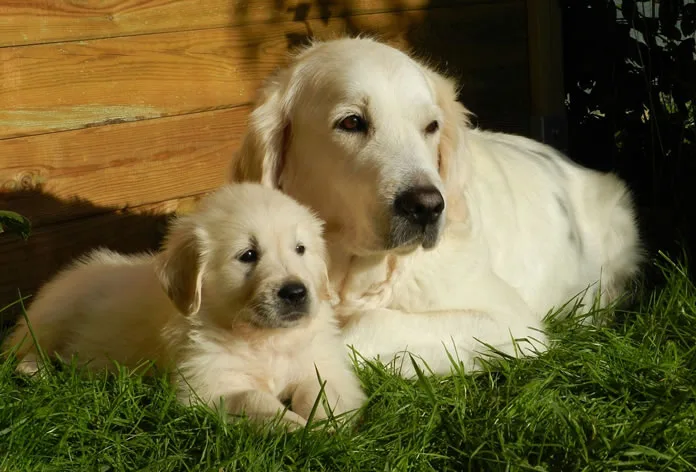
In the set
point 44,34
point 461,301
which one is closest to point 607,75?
point 461,301

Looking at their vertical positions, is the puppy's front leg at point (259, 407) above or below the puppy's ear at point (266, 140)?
below

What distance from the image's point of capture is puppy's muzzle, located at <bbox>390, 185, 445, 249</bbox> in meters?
3.38

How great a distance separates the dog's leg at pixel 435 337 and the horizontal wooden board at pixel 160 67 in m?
1.90

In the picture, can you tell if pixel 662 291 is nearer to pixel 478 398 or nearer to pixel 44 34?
pixel 478 398

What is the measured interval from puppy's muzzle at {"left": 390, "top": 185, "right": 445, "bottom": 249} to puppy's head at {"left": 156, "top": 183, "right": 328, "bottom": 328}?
0.33 meters

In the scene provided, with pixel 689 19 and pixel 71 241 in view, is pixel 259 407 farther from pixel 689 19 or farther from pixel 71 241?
pixel 689 19

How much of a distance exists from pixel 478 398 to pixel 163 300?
1.22 m

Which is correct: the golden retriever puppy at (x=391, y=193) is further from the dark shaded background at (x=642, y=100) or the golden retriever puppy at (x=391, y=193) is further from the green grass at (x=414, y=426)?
the dark shaded background at (x=642, y=100)

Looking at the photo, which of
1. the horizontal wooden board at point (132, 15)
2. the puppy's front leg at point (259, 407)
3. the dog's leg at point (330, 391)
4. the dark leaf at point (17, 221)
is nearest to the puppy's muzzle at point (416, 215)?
the dog's leg at point (330, 391)

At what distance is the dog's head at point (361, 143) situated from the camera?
135 inches

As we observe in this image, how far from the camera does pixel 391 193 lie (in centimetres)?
339

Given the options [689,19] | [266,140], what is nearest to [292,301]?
[266,140]

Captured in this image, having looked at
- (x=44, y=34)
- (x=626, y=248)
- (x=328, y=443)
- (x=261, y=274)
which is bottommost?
(x=626, y=248)

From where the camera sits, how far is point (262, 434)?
2805mm
